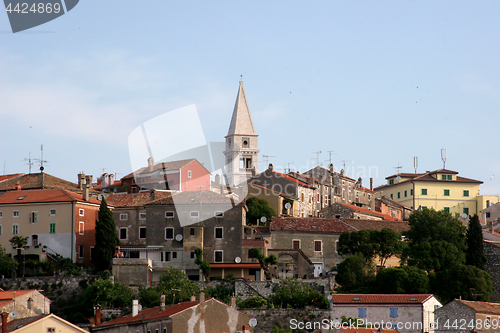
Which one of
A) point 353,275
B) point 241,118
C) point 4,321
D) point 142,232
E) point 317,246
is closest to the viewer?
point 4,321

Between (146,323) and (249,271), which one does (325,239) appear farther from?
(146,323)

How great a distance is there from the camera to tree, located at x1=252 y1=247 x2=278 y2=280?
58812 millimetres

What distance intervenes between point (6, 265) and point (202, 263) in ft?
45.1

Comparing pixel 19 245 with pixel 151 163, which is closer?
pixel 19 245

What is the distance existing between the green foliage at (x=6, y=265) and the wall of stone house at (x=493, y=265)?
3442 centimetres

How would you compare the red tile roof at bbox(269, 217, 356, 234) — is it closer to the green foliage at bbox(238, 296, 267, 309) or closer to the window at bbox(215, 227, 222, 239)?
the window at bbox(215, 227, 222, 239)

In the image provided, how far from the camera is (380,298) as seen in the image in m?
50.5

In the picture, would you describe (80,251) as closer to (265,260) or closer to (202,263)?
(202,263)

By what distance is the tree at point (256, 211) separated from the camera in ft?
226

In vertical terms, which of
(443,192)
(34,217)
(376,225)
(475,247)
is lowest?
(475,247)

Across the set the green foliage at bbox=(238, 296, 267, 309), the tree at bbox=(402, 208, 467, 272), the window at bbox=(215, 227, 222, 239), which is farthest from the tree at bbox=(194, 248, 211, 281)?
the tree at bbox=(402, 208, 467, 272)

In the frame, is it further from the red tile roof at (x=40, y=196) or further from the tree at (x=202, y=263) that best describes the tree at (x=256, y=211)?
the red tile roof at (x=40, y=196)

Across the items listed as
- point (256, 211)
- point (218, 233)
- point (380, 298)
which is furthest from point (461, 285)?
point (256, 211)

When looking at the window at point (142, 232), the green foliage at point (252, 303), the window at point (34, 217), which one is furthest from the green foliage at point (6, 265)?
the green foliage at point (252, 303)
